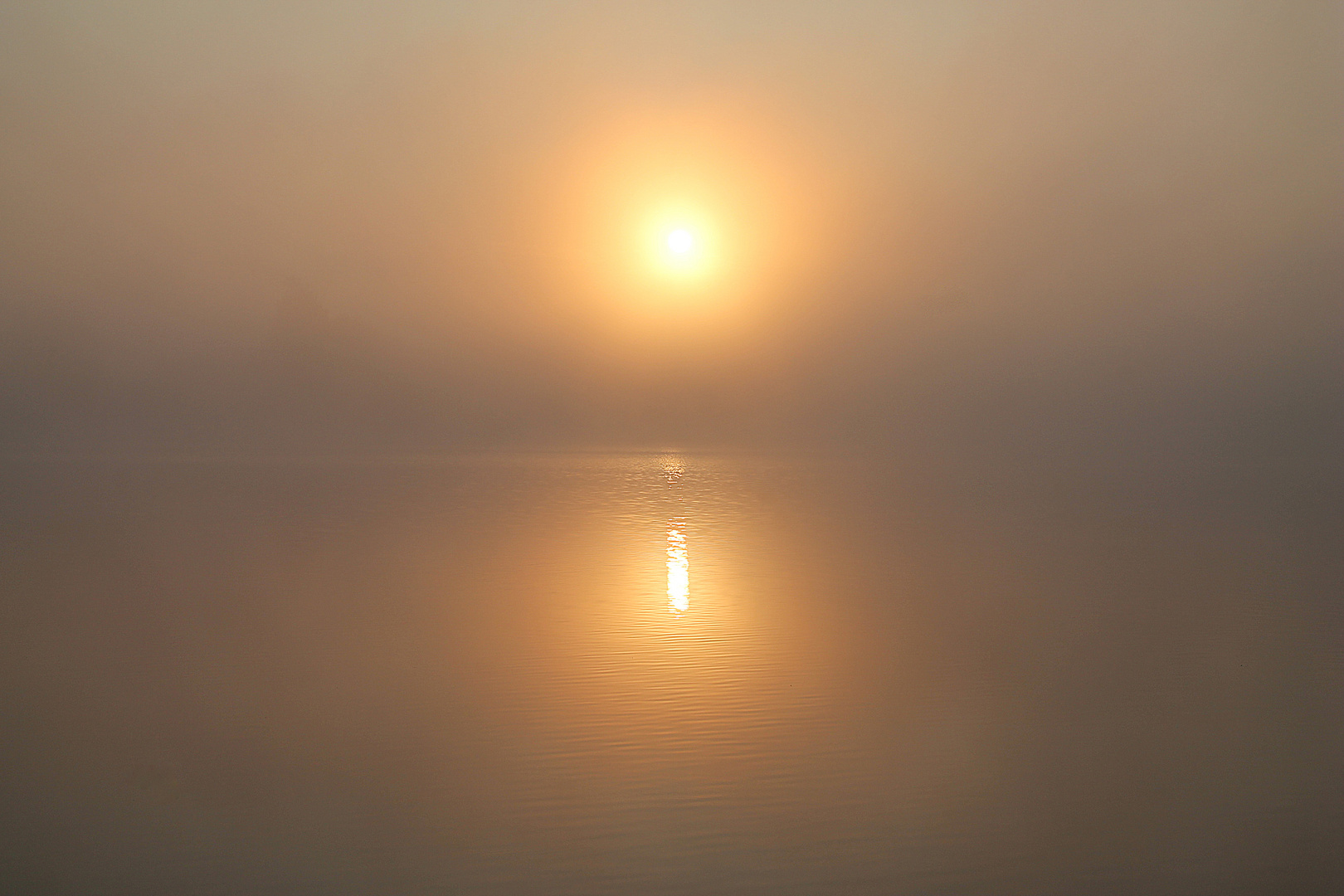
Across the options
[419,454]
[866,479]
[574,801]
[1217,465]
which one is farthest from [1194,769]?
[419,454]

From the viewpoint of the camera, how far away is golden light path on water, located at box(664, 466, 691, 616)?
914 cm

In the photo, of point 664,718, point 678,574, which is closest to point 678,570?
point 678,574

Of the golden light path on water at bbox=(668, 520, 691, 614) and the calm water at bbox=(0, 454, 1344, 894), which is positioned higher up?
the golden light path on water at bbox=(668, 520, 691, 614)

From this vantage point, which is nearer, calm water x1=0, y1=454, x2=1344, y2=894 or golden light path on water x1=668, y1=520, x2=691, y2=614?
calm water x1=0, y1=454, x2=1344, y2=894

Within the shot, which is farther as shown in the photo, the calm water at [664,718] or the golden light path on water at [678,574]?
the golden light path on water at [678,574]

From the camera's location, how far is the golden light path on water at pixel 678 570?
914 cm

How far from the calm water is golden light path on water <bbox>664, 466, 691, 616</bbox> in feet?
0.23

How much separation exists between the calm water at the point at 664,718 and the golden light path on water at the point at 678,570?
0.23 feet

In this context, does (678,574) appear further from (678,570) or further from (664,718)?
(664,718)

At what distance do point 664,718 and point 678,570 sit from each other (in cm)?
522

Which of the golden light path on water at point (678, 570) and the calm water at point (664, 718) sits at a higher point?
the golden light path on water at point (678, 570)

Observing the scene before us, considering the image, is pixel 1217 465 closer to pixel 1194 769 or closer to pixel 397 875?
pixel 1194 769

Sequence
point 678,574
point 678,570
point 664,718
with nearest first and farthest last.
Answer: point 664,718
point 678,574
point 678,570

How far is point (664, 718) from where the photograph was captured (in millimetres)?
5812
